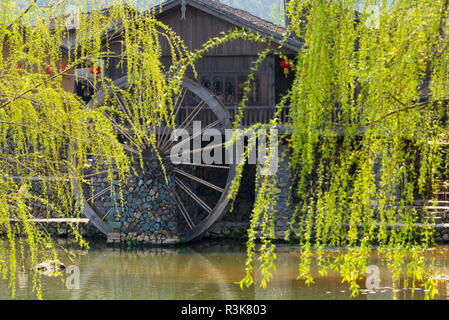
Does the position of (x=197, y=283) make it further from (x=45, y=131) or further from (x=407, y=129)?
(x=407, y=129)

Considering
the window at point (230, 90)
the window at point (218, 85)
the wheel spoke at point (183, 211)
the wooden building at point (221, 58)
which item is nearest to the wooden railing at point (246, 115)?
the wooden building at point (221, 58)

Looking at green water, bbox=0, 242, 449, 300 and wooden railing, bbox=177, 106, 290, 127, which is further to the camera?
wooden railing, bbox=177, 106, 290, 127

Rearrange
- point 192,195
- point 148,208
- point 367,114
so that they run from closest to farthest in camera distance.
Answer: point 367,114 → point 148,208 → point 192,195

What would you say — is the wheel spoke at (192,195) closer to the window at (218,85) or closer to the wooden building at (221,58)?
the wooden building at (221,58)

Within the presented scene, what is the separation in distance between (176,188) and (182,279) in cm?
560

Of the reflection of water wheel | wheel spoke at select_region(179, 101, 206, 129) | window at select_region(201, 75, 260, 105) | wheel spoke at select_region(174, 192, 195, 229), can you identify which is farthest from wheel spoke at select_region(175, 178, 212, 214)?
window at select_region(201, 75, 260, 105)

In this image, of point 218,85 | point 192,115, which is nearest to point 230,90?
point 218,85

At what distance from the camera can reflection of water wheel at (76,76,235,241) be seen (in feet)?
58.3

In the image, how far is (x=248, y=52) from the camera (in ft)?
63.2

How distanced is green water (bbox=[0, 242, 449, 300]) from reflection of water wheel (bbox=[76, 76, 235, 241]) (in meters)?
0.86

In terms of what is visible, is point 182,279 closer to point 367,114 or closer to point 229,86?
point 229,86

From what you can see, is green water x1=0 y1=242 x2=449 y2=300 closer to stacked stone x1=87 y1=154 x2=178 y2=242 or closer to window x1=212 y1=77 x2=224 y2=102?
stacked stone x1=87 y1=154 x2=178 y2=242

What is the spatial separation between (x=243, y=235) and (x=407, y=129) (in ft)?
48.6

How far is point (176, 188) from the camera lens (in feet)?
62.2
